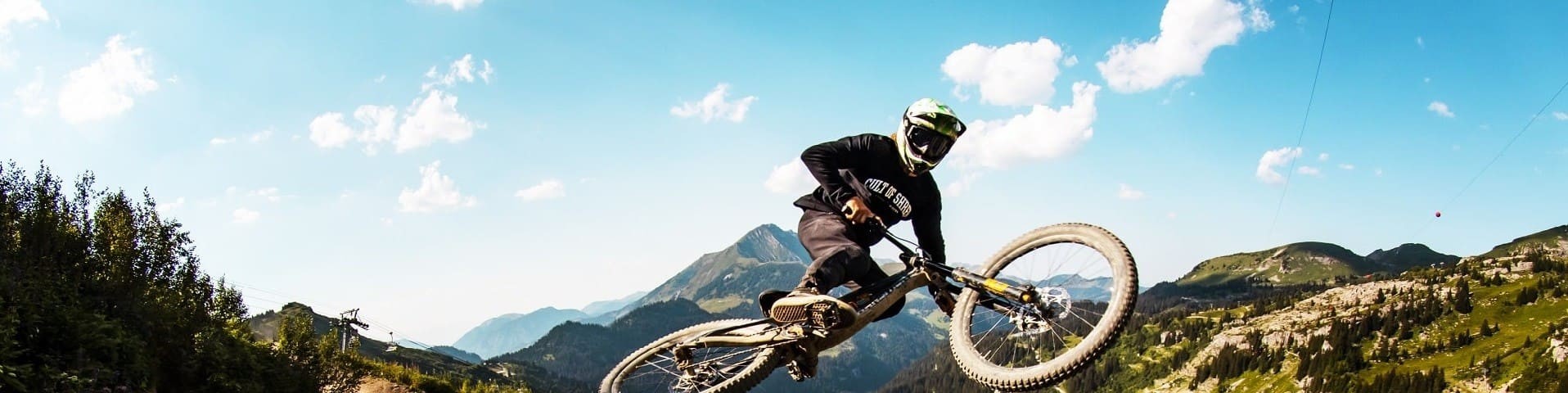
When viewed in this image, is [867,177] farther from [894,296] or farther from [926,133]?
[894,296]

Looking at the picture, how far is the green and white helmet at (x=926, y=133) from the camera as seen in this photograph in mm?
7363

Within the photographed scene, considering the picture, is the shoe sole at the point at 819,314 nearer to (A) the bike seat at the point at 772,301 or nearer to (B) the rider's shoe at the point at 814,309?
(B) the rider's shoe at the point at 814,309

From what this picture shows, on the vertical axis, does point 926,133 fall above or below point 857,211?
above

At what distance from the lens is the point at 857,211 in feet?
24.6

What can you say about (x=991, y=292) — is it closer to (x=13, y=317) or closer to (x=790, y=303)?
(x=790, y=303)

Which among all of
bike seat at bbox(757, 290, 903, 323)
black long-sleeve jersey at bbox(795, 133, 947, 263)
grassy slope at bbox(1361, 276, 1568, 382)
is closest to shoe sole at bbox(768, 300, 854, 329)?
bike seat at bbox(757, 290, 903, 323)

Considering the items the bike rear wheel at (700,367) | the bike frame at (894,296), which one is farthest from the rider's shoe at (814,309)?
the bike rear wheel at (700,367)

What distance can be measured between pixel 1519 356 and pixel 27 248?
24164 cm

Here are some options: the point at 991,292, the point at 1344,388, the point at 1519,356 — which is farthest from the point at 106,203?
the point at 1519,356

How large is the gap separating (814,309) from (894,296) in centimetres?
115

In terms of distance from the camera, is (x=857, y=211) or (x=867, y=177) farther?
(x=867, y=177)

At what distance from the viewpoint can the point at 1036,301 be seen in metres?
7.09

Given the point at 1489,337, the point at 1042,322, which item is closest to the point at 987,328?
the point at 1042,322

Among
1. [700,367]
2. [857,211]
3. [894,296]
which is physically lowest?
[700,367]
